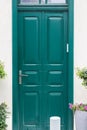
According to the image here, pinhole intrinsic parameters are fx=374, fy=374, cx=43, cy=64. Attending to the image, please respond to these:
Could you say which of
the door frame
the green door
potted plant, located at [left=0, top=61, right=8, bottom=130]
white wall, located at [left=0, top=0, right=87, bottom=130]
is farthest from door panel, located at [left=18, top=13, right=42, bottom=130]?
potted plant, located at [left=0, top=61, right=8, bottom=130]

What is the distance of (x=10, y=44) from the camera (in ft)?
24.1

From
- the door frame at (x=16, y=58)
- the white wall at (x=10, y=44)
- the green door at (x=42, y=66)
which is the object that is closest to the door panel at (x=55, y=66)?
the green door at (x=42, y=66)

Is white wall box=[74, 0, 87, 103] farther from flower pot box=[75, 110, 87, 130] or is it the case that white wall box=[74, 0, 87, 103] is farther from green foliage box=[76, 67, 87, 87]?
flower pot box=[75, 110, 87, 130]

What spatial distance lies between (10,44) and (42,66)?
0.78m

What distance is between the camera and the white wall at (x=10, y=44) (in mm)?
7309

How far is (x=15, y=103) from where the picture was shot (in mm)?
7379

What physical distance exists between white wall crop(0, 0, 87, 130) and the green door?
0.24 metres

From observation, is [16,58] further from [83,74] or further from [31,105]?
[83,74]

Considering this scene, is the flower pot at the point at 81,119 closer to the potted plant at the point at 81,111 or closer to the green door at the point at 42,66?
the potted plant at the point at 81,111

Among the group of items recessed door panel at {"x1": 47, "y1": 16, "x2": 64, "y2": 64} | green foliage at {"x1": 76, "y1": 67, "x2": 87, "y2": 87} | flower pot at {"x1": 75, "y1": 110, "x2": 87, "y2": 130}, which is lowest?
flower pot at {"x1": 75, "y1": 110, "x2": 87, "y2": 130}

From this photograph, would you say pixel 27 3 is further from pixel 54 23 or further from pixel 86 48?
pixel 86 48

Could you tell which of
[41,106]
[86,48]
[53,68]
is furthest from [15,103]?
[86,48]

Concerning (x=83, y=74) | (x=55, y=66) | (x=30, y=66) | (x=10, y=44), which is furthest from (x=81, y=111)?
(x=10, y=44)

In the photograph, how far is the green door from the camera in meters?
7.47
